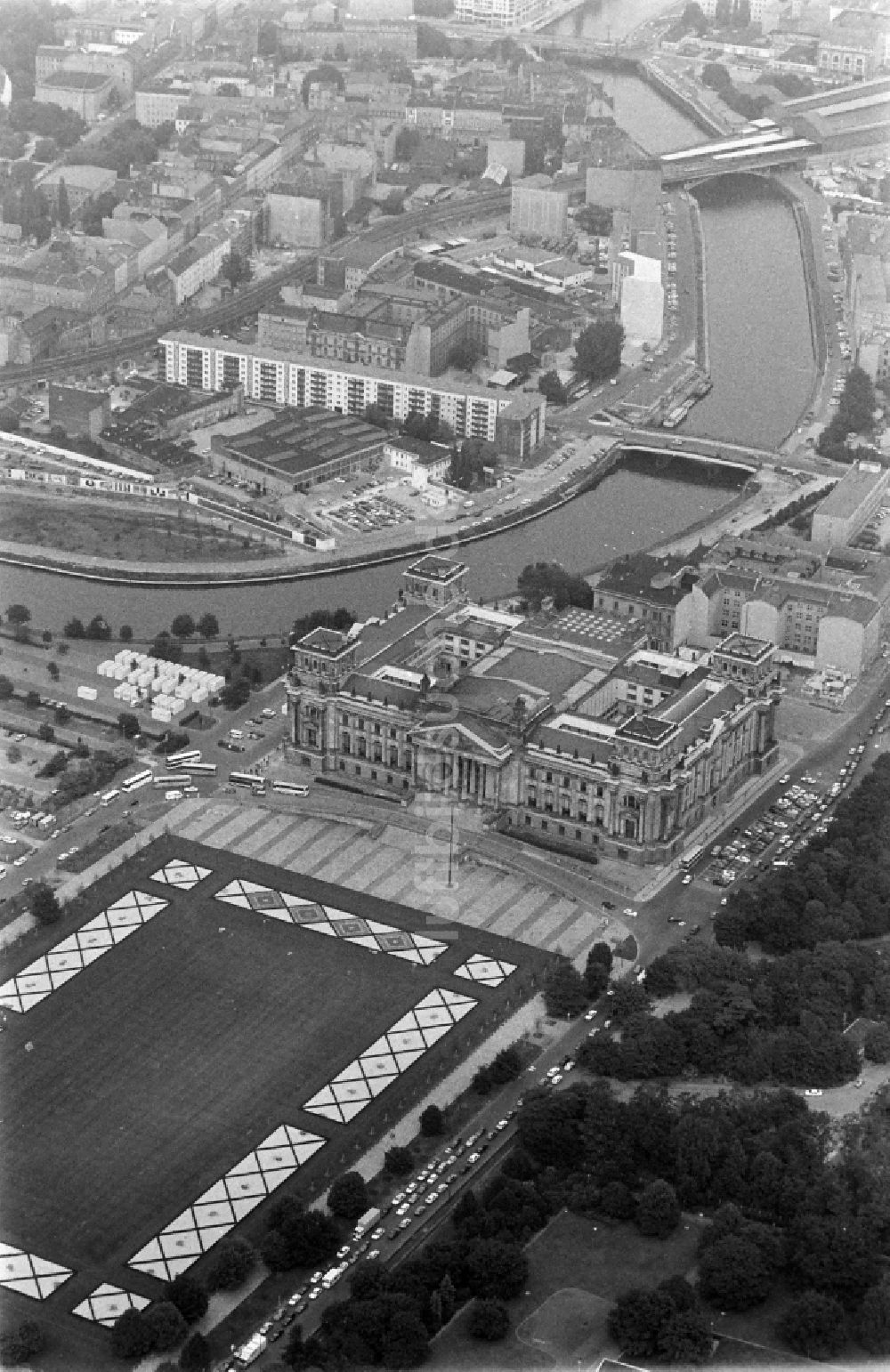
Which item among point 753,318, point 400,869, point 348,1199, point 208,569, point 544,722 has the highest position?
point 544,722

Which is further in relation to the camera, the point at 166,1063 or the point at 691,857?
the point at 691,857

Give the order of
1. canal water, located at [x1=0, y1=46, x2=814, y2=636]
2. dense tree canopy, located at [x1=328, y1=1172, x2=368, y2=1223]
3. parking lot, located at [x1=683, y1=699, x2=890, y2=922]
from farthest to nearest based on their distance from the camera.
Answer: canal water, located at [x1=0, y1=46, x2=814, y2=636] → parking lot, located at [x1=683, y1=699, x2=890, y2=922] → dense tree canopy, located at [x1=328, y1=1172, x2=368, y2=1223]

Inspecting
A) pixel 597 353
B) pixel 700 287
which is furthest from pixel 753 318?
pixel 597 353

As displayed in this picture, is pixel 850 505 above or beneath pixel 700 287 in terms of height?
above

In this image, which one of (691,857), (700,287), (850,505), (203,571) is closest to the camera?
(691,857)

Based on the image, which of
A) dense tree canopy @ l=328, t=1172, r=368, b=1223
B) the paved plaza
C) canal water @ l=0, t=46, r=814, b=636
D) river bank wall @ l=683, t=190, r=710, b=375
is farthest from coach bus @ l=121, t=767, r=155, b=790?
river bank wall @ l=683, t=190, r=710, b=375

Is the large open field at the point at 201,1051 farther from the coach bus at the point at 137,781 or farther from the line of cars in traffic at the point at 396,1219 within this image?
the coach bus at the point at 137,781

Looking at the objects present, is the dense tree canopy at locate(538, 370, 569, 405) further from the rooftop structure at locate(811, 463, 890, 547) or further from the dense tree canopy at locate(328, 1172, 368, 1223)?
the dense tree canopy at locate(328, 1172, 368, 1223)

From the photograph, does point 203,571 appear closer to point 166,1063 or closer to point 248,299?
point 166,1063
